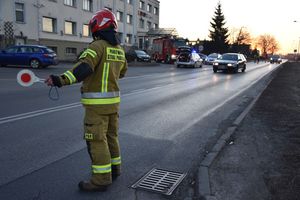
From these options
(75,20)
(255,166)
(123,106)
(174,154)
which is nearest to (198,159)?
(174,154)

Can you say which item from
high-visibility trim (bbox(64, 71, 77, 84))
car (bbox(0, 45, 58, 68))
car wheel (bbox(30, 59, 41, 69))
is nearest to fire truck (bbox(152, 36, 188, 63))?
car (bbox(0, 45, 58, 68))

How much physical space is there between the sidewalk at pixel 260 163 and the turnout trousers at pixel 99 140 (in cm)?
128

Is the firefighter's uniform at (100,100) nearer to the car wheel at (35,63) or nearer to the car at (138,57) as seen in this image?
the car wheel at (35,63)

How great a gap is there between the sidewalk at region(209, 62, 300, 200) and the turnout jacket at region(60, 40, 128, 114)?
5.28 ft

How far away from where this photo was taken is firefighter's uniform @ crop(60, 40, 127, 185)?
3912 millimetres

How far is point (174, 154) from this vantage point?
18.6 ft

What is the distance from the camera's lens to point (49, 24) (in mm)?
37000

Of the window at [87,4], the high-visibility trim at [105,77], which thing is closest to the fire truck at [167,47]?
the window at [87,4]

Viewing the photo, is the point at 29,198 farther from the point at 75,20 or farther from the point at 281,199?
the point at 75,20

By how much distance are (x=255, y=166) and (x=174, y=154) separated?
51.7 inches

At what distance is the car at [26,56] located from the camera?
2388 centimetres

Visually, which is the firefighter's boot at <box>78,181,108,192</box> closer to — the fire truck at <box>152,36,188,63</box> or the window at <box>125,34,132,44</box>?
the fire truck at <box>152,36,188,63</box>

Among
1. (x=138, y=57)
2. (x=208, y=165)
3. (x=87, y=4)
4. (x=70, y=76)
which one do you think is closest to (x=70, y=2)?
(x=87, y=4)

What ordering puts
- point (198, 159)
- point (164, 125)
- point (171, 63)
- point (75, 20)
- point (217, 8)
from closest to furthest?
point (198, 159) → point (164, 125) → point (75, 20) → point (171, 63) → point (217, 8)
